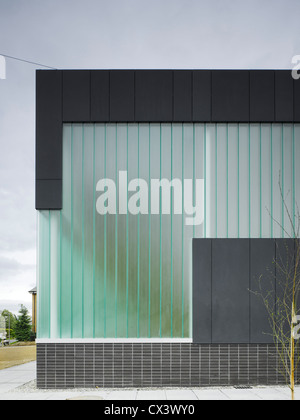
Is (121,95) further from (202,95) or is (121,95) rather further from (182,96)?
(202,95)

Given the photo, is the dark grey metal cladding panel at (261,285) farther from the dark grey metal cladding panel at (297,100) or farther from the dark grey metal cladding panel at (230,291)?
the dark grey metal cladding panel at (297,100)

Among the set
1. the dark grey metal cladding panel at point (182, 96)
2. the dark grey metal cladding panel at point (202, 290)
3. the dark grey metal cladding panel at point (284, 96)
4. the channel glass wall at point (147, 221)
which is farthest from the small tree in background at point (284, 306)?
the dark grey metal cladding panel at point (182, 96)

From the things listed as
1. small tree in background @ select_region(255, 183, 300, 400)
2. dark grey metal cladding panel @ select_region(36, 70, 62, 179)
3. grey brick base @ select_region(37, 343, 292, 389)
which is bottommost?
grey brick base @ select_region(37, 343, 292, 389)

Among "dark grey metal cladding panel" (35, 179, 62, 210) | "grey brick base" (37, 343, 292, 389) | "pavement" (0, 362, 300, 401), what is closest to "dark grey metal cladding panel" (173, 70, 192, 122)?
"dark grey metal cladding panel" (35, 179, 62, 210)

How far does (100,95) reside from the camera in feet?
27.4

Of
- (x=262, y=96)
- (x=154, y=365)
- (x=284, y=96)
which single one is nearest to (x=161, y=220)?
(x=154, y=365)

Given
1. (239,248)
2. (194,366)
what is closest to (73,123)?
(239,248)

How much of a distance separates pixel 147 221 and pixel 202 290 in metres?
1.95

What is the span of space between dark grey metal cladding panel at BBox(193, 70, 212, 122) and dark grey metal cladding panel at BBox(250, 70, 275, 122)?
995mm

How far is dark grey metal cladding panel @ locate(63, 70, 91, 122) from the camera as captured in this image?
8.31 metres

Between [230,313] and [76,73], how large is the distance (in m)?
6.40

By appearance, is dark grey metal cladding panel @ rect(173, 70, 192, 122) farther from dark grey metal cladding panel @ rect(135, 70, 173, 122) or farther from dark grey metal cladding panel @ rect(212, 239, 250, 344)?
dark grey metal cladding panel @ rect(212, 239, 250, 344)

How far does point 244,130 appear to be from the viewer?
846 centimetres

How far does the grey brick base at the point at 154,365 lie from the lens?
7.82 m
